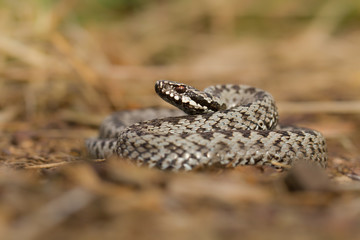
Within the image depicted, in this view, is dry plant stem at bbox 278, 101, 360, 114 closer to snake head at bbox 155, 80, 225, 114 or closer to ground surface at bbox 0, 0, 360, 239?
ground surface at bbox 0, 0, 360, 239

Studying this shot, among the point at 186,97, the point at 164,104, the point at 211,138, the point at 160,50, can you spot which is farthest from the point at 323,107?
the point at 160,50

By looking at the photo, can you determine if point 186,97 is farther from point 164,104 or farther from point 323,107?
point 323,107

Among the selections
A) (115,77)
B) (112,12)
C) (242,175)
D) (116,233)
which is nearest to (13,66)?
(115,77)

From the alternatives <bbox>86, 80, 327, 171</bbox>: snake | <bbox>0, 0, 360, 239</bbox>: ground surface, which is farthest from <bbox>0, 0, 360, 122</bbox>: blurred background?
<bbox>86, 80, 327, 171</bbox>: snake

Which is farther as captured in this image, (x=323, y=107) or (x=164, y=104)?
(x=164, y=104)

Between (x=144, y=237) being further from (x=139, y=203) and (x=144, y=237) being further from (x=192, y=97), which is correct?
(x=192, y=97)

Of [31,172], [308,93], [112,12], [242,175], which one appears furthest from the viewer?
[112,12]
